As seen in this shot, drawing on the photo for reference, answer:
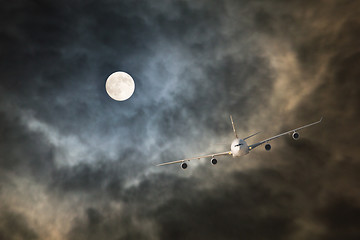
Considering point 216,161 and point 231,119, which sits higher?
point 231,119

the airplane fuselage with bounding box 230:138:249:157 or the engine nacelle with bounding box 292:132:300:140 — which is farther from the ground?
the airplane fuselage with bounding box 230:138:249:157

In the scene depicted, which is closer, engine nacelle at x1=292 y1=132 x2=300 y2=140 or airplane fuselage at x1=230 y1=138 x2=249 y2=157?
engine nacelle at x1=292 y1=132 x2=300 y2=140

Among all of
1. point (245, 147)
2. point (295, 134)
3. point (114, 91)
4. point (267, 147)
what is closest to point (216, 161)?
point (245, 147)

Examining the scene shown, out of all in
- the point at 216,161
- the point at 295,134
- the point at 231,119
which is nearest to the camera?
the point at 295,134

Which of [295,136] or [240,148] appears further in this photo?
[240,148]

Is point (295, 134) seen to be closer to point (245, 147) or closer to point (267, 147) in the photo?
point (267, 147)

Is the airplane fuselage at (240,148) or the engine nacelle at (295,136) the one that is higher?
the airplane fuselage at (240,148)

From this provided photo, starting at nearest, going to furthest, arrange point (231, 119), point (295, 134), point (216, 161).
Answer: point (295, 134), point (216, 161), point (231, 119)

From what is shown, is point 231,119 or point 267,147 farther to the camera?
point 231,119

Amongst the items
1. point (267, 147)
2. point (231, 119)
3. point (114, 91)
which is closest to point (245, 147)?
point (267, 147)

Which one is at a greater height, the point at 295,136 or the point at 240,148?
the point at 240,148

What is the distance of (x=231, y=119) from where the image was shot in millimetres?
95875

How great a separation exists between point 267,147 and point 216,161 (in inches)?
681

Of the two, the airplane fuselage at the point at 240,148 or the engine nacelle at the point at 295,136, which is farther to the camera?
the airplane fuselage at the point at 240,148
